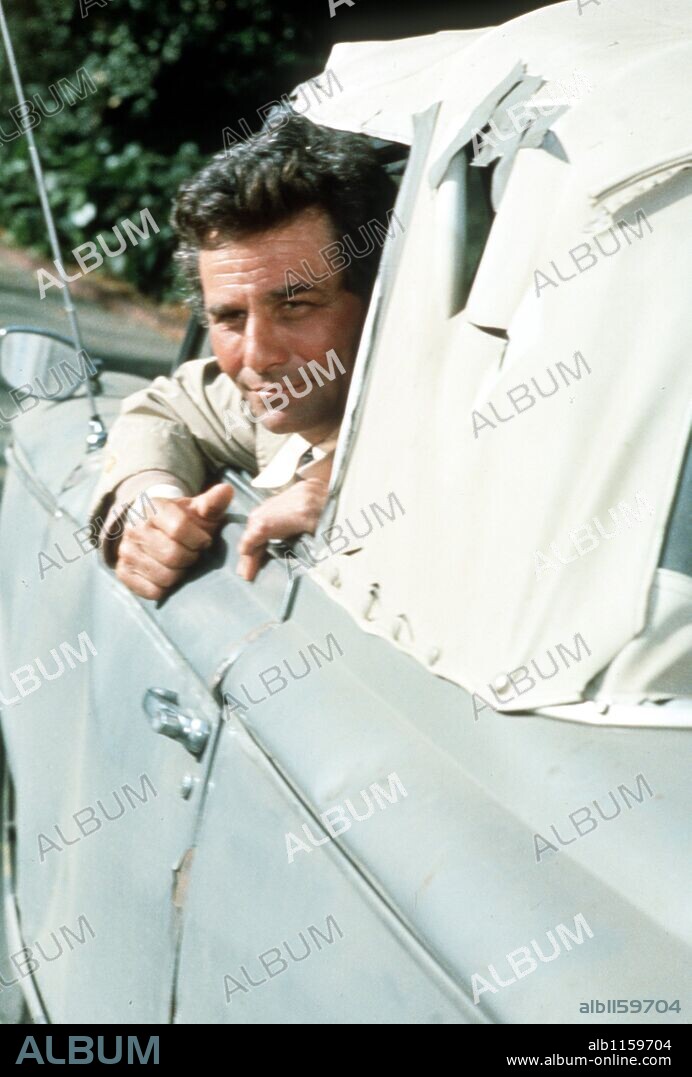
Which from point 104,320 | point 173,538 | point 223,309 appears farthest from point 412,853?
point 104,320

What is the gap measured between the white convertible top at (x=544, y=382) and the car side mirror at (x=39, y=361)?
150cm

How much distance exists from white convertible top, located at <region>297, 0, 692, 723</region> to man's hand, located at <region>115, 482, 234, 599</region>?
0.47m

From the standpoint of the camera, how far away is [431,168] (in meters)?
1.78

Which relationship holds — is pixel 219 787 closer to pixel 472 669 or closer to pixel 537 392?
pixel 472 669

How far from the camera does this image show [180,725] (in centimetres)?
194

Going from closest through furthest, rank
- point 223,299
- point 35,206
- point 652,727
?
point 652,727 → point 223,299 → point 35,206

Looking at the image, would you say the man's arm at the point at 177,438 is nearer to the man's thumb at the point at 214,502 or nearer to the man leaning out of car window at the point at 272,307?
the man leaning out of car window at the point at 272,307

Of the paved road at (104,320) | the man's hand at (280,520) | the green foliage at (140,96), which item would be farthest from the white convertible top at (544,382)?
the green foliage at (140,96)

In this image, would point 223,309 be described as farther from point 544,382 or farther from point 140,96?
point 140,96

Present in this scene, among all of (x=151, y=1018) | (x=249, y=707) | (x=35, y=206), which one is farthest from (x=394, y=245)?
(x=35, y=206)

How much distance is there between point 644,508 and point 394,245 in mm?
585

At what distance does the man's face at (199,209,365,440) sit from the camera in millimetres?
2500

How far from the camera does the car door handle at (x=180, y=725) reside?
1.93 m

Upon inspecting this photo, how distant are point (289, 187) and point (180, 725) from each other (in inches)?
45.8
